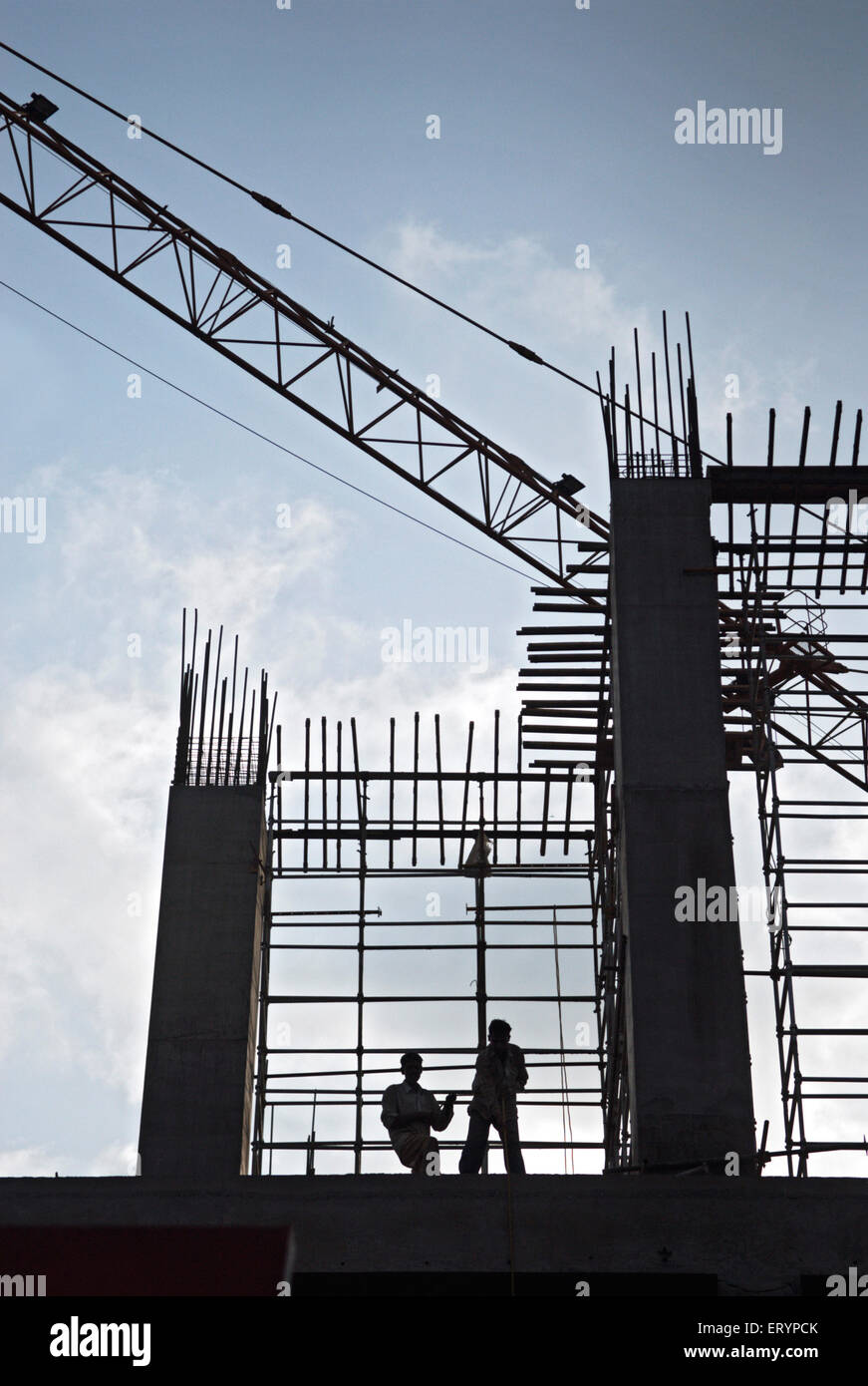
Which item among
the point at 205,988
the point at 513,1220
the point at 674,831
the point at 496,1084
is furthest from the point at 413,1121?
the point at 205,988

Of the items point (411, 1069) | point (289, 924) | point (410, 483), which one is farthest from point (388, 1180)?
point (410, 483)

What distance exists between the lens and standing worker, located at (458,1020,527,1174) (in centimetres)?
1309

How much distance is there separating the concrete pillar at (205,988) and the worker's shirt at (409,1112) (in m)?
3.24

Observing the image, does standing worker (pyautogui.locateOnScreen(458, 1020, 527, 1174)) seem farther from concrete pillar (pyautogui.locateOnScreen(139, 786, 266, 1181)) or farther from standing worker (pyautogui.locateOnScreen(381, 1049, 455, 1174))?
concrete pillar (pyautogui.locateOnScreen(139, 786, 266, 1181))

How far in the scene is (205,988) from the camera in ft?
56.4

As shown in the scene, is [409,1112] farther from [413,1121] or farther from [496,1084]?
[496,1084]

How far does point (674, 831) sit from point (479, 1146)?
2.83 metres

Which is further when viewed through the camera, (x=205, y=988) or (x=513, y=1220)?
(x=205, y=988)

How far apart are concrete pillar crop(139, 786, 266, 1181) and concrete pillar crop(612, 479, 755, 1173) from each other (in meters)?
5.12

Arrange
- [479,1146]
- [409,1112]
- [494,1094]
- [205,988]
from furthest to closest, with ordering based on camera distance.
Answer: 1. [205,988]
2. [409,1112]
3. [494,1094]
4. [479,1146]

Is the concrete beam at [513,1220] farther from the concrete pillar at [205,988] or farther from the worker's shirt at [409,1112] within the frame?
the concrete pillar at [205,988]

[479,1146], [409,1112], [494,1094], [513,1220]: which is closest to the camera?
[513,1220]

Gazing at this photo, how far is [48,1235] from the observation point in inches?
413

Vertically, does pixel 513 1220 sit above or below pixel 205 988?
below
